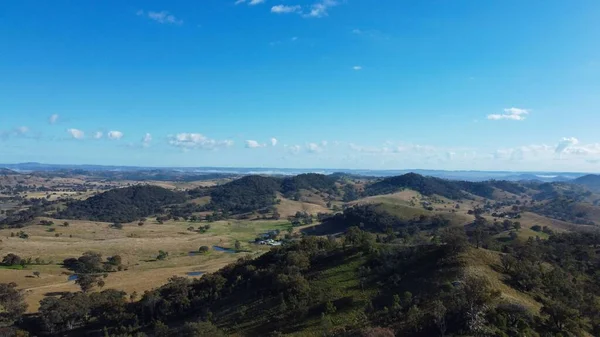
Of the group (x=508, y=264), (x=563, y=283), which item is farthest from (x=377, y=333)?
(x=563, y=283)

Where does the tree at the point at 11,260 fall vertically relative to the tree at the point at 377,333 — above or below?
below

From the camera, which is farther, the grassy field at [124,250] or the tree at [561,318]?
the grassy field at [124,250]

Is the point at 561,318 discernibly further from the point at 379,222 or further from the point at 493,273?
the point at 379,222

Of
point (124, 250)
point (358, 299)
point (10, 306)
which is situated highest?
point (358, 299)

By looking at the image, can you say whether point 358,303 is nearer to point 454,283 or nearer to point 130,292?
point 454,283

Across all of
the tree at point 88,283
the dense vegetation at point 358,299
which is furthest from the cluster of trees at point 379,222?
the tree at point 88,283

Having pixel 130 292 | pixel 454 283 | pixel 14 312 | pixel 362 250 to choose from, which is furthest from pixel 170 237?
pixel 454 283

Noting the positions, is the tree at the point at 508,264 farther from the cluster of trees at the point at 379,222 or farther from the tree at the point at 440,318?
the cluster of trees at the point at 379,222
